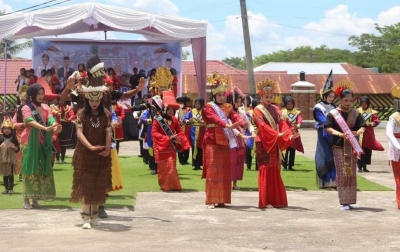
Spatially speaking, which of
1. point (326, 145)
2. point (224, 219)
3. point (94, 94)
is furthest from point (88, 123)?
point (326, 145)

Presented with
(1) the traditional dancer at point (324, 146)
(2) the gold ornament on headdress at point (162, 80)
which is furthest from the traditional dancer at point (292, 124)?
(2) the gold ornament on headdress at point (162, 80)

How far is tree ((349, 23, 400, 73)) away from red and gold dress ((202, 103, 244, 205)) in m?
59.1

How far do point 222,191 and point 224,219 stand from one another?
1161 millimetres

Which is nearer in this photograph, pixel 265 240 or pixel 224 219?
pixel 265 240

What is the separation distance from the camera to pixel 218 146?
10.8 m

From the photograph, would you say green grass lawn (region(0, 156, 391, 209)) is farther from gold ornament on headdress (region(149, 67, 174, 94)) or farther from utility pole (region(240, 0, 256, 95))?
utility pole (region(240, 0, 256, 95))

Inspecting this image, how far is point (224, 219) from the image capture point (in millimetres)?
9523

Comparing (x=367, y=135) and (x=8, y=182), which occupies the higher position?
(x=367, y=135)

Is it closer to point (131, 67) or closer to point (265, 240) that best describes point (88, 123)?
point (265, 240)

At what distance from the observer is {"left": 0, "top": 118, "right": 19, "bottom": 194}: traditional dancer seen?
11.9 meters

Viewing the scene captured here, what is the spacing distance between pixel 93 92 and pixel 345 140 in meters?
3.75

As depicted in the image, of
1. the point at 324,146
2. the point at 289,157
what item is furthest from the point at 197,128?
the point at 324,146

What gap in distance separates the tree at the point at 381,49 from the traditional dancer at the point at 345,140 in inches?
2319

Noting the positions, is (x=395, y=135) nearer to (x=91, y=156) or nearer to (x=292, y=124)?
(x=91, y=156)
